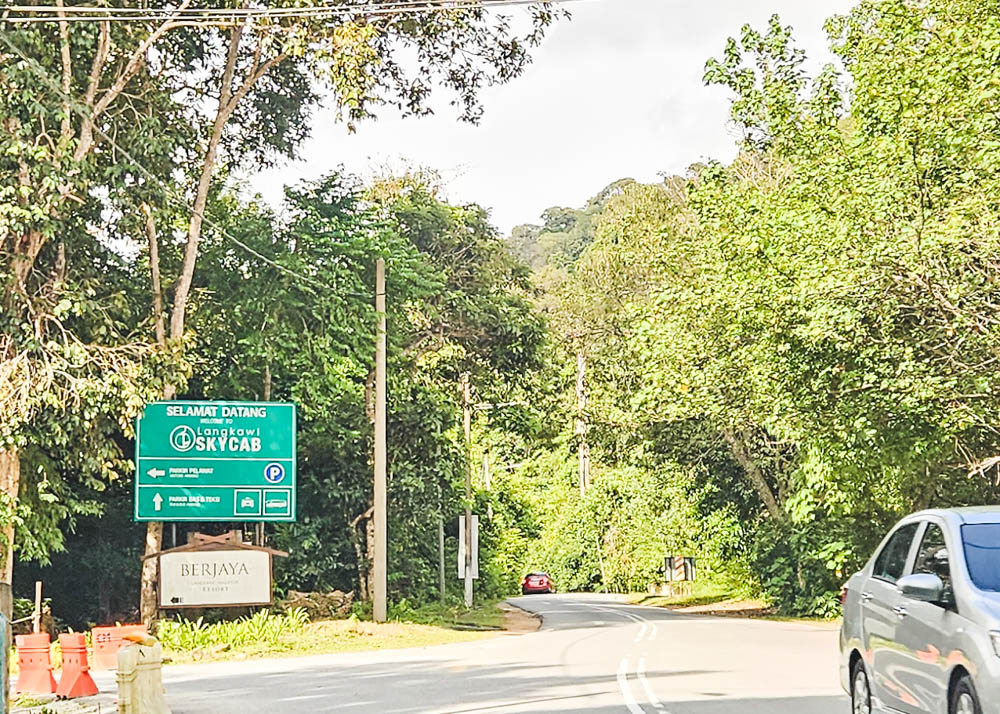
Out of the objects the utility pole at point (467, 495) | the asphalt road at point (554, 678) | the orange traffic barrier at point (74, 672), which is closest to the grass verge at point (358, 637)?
the asphalt road at point (554, 678)

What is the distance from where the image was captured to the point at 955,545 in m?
9.41

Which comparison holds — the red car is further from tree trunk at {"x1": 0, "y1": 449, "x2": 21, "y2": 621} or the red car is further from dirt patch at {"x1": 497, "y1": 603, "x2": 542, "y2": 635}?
tree trunk at {"x1": 0, "y1": 449, "x2": 21, "y2": 621}

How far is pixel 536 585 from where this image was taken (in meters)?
71.6

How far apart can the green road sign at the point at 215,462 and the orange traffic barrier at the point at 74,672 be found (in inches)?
382

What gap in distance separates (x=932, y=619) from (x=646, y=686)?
27.0 ft

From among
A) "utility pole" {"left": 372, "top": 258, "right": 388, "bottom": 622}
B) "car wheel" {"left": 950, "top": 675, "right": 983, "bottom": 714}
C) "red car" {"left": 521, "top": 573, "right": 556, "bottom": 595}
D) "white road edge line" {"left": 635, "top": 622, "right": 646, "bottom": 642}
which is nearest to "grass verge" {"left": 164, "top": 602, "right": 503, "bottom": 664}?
"utility pole" {"left": 372, "top": 258, "right": 388, "bottom": 622}

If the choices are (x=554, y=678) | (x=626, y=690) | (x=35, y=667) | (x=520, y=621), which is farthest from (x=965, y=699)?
(x=520, y=621)

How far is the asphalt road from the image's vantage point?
15.3 m

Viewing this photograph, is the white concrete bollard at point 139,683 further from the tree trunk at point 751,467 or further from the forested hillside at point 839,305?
the tree trunk at point 751,467

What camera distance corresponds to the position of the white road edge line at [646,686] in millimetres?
15083

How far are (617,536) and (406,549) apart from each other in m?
32.3

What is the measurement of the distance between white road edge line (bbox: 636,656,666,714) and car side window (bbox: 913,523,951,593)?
16.5 feet

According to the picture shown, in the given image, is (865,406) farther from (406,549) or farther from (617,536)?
(617,536)

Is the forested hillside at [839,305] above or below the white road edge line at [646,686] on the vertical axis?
above
